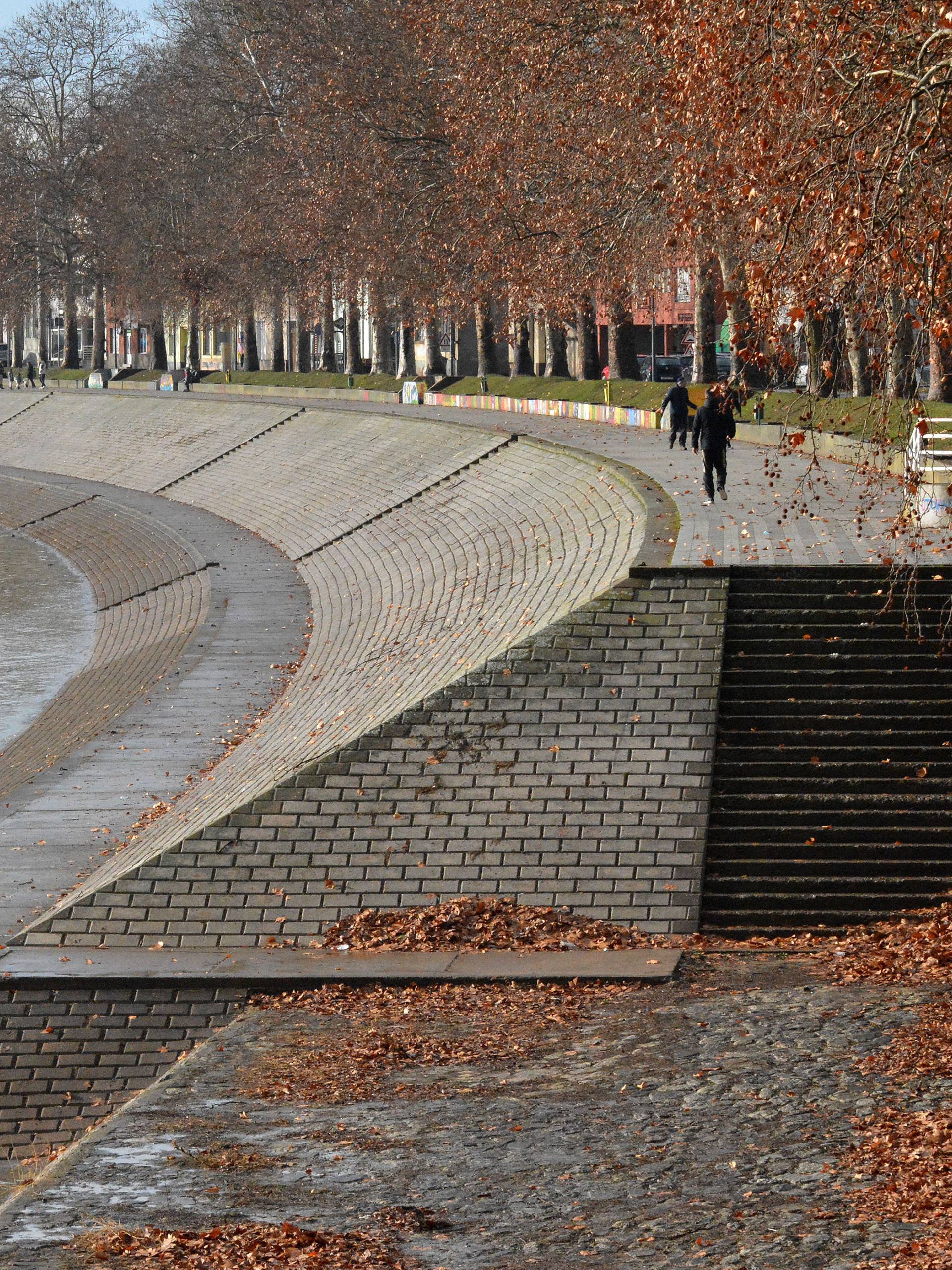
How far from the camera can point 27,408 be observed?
5909cm

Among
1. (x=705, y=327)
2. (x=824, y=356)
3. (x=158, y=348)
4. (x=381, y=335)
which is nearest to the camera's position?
(x=824, y=356)

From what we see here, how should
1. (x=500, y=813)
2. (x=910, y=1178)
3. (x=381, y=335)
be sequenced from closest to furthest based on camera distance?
(x=910, y=1178), (x=500, y=813), (x=381, y=335)

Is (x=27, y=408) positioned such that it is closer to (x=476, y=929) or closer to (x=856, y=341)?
(x=476, y=929)

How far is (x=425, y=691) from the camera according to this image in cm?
1428

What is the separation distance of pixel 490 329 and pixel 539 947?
39.8 meters

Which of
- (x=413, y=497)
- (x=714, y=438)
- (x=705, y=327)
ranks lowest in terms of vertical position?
(x=413, y=497)

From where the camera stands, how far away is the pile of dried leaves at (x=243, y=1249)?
22.2 feet

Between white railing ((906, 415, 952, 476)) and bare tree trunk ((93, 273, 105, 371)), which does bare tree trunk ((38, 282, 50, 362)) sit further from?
white railing ((906, 415, 952, 476))

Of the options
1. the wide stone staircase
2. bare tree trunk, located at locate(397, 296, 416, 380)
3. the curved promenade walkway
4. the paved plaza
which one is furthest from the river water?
bare tree trunk, located at locate(397, 296, 416, 380)

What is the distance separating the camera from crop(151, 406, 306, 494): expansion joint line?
1645 inches

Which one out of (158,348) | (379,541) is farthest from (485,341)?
(158,348)

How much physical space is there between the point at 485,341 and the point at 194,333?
22269 mm

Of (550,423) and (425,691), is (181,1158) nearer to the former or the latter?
(425,691)

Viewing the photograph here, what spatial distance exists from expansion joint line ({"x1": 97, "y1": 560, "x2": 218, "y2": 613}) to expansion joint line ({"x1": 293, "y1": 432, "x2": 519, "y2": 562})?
4.86ft
